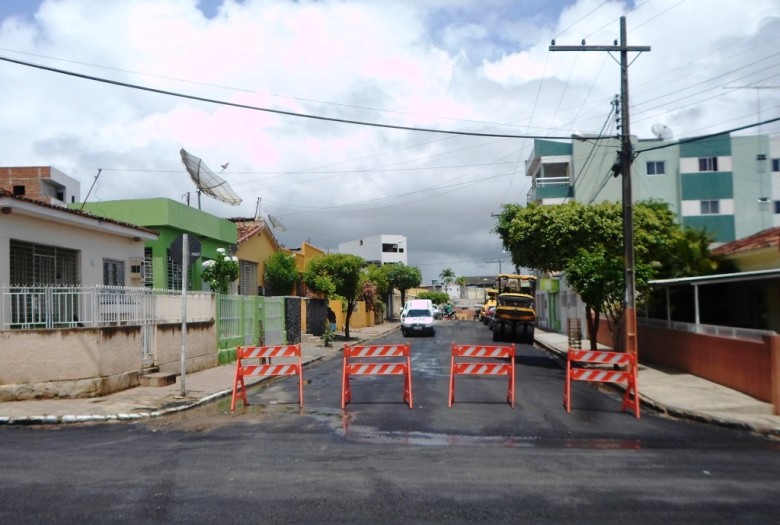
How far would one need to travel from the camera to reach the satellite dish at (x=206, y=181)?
87.2 feet

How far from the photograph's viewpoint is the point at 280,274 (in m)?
35.6

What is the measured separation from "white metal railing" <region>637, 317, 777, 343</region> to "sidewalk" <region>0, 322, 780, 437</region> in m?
1.14

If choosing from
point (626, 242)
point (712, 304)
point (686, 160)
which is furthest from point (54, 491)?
point (686, 160)

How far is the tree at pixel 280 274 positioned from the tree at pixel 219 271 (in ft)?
25.6

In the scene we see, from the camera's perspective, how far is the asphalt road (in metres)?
6.52

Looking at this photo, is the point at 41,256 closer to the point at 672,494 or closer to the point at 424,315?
the point at 672,494

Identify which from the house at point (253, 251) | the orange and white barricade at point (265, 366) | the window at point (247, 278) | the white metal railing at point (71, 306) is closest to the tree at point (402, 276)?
the house at point (253, 251)

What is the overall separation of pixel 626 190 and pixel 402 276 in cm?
5574

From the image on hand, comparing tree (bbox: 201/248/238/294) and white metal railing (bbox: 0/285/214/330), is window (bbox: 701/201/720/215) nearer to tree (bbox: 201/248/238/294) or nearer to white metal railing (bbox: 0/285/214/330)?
Answer: tree (bbox: 201/248/238/294)

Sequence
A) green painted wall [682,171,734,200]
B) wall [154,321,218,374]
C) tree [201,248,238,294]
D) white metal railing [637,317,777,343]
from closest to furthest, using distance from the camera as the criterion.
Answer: white metal railing [637,317,777,343], wall [154,321,218,374], tree [201,248,238,294], green painted wall [682,171,734,200]

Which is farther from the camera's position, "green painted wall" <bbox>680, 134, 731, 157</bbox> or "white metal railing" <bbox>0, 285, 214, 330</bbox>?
"green painted wall" <bbox>680, 134, 731, 157</bbox>

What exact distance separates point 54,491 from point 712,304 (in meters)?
21.5

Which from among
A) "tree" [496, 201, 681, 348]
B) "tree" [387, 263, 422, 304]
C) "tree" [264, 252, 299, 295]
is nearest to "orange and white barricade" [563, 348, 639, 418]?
"tree" [496, 201, 681, 348]

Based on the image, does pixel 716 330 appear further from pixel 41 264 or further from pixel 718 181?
pixel 718 181
